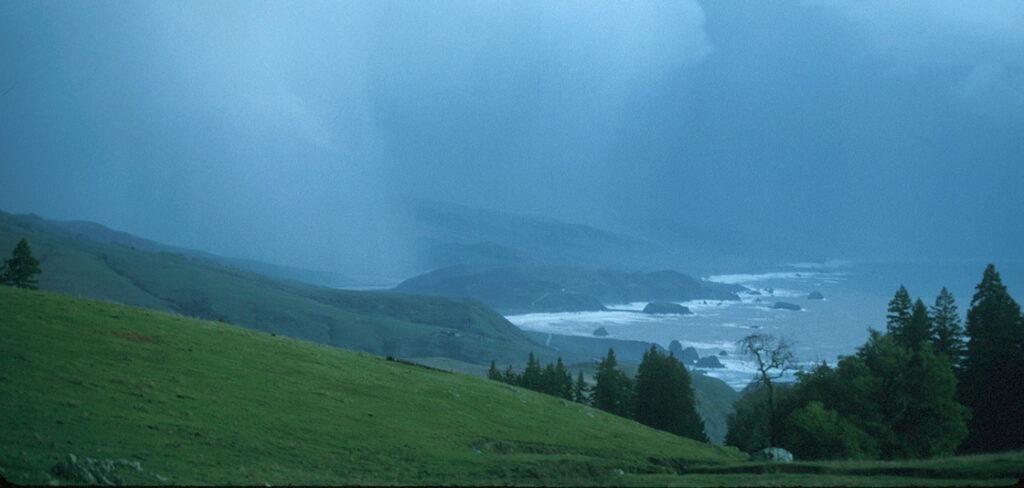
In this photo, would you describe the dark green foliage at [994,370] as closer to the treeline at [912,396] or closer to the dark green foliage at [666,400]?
the treeline at [912,396]

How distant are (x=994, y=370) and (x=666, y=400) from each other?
95.5 ft

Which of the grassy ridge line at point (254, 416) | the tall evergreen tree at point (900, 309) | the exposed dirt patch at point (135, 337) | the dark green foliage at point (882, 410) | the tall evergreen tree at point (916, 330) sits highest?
the tall evergreen tree at point (900, 309)

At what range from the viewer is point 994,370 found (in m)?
55.7

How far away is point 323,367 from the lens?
4150 cm

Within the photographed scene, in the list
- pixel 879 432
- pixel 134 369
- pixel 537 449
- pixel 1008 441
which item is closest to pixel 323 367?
pixel 134 369

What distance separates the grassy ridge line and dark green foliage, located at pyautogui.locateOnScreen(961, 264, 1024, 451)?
98.2ft

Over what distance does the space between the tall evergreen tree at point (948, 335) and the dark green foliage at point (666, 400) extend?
23.6 metres

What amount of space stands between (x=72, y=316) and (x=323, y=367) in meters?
14.2

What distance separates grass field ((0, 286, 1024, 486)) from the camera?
68.6ft

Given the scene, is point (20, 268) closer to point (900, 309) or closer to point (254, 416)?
point (254, 416)

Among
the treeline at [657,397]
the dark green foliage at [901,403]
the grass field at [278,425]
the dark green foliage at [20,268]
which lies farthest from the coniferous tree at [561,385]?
the dark green foliage at [20,268]

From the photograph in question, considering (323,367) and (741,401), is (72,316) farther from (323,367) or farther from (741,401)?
(741,401)

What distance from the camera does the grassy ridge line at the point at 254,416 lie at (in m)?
20.9

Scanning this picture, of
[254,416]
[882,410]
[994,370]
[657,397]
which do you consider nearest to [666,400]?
[657,397]
